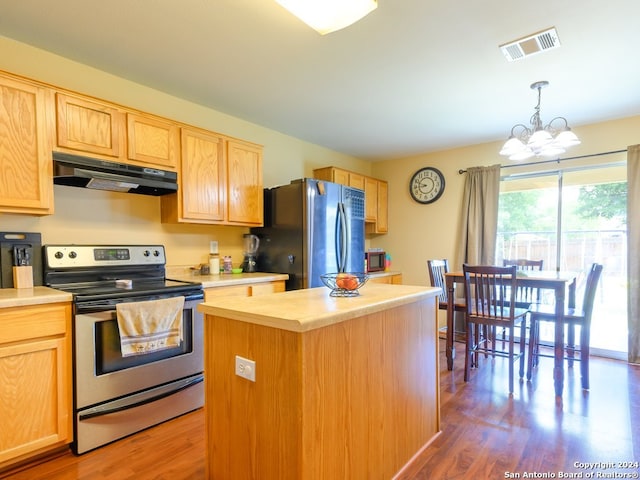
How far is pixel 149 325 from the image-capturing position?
2.14 metres

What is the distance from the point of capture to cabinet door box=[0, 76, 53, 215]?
1.95m

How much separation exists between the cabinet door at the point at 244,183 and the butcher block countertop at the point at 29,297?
1.43 metres

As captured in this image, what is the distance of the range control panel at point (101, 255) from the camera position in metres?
2.28

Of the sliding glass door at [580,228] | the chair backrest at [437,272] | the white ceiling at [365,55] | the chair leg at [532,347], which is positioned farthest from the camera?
the sliding glass door at [580,228]

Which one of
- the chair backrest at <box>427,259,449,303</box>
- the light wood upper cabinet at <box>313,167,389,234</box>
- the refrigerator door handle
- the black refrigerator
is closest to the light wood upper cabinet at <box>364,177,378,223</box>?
the light wood upper cabinet at <box>313,167,389,234</box>

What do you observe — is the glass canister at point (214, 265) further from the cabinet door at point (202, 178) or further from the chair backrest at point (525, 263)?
the chair backrest at point (525, 263)

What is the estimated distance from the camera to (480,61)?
2.41 m

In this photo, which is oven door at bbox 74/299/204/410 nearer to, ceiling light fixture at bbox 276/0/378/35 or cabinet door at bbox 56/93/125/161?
cabinet door at bbox 56/93/125/161

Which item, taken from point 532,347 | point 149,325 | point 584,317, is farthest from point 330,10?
point 532,347

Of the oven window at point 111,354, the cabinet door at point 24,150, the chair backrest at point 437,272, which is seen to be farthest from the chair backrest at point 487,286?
the cabinet door at point 24,150

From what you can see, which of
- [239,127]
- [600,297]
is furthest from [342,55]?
[600,297]

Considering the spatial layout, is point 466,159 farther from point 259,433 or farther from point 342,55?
point 259,433

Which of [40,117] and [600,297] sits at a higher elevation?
[40,117]

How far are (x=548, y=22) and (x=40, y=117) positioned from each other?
2.98m
